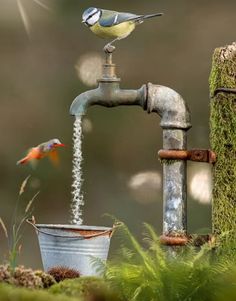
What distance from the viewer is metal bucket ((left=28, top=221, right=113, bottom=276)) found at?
5.48 metres

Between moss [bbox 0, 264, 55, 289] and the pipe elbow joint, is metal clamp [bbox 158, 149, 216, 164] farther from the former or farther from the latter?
moss [bbox 0, 264, 55, 289]

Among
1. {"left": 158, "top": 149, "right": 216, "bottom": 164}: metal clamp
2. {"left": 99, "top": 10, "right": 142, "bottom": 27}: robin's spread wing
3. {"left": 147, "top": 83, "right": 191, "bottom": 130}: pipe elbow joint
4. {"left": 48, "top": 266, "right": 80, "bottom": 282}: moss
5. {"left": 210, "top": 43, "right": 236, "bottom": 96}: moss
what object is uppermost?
{"left": 99, "top": 10, "right": 142, "bottom": 27}: robin's spread wing

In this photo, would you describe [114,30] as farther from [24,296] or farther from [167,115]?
[24,296]

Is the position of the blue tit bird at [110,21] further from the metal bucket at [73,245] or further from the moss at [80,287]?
the moss at [80,287]

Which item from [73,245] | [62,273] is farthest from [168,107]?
[62,273]

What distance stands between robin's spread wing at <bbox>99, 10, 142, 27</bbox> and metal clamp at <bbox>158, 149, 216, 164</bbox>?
0.77m

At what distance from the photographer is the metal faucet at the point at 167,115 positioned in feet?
18.3

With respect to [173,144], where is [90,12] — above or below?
above

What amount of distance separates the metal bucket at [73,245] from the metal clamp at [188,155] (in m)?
0.51

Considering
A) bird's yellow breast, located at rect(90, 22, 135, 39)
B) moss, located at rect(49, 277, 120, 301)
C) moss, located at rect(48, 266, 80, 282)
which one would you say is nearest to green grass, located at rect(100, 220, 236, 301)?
moss, located at rect(49, 277, 120, 301)

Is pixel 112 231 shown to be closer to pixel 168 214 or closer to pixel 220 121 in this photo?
pixel 168 214

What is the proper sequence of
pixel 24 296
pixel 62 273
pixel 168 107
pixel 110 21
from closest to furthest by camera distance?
pixel 24 296, pixel 62 273, pixel 168 107, pixel 110 21

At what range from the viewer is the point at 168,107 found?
5.58m

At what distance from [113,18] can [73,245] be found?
127cm
